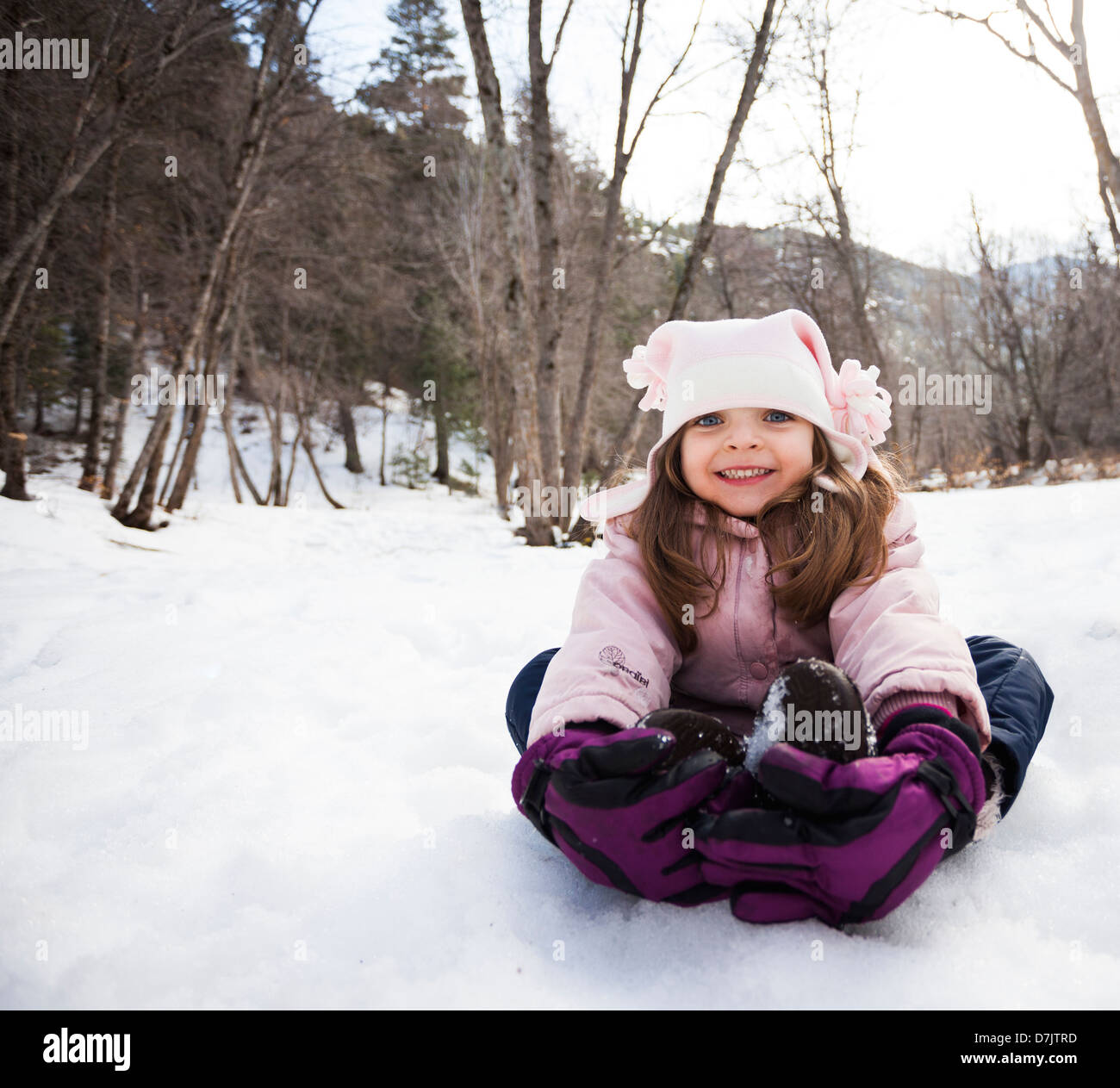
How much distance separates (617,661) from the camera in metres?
1.48

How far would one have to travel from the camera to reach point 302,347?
16.6m

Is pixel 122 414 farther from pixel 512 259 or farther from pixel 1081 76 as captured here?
pixel 1081 76

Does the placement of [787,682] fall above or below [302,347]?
below

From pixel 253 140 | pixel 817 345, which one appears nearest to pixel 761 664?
pixel 817 345

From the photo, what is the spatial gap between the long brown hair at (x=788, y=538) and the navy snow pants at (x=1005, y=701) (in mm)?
376

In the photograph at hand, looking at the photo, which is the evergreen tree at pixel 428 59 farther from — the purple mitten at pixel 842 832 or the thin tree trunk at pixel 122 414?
the purple mitten at pixel 842 832

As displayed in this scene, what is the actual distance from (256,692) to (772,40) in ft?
26.0

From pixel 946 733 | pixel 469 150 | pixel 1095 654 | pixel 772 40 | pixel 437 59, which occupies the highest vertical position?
pixel 437 59

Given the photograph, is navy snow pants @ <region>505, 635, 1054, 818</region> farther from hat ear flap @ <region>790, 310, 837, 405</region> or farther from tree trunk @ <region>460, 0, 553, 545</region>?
tree trunk @ <region>460, 0, 553, 545</region>

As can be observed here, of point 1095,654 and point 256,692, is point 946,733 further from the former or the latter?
point 256,692

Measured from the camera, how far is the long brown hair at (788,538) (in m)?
1.60

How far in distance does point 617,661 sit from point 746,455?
1.88 feet

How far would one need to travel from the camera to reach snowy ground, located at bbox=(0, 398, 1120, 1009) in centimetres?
104
